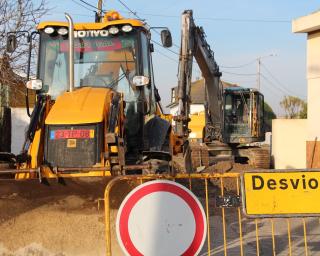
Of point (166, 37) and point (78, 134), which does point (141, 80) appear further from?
point (78, 134)

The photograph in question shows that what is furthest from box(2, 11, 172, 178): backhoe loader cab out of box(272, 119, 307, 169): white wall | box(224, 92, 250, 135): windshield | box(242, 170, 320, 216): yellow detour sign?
box(224, 92, 250, 135): windshield

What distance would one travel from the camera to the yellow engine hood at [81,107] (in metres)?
6.83

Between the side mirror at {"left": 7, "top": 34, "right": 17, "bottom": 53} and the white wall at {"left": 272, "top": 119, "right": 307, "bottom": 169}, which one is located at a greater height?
the side mirror at {"left": 7, "top": 34, "right": 17, "bottom": 53}

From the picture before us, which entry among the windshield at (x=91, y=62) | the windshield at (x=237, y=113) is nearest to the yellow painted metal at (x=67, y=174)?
the windshield at (x=91, y=62)

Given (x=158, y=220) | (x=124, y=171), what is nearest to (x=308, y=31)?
(x=124, y=171)

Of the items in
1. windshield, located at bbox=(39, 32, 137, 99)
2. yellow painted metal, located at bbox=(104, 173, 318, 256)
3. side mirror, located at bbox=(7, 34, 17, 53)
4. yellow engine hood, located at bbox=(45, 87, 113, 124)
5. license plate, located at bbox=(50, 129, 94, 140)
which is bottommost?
yellow painted metal, located at bbox=(104, 173, 318, 256)

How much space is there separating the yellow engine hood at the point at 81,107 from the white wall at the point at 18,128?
483 inches

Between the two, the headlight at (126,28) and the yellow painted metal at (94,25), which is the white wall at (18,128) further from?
the headlight at (126,28)

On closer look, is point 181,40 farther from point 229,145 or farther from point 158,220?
point 158,220

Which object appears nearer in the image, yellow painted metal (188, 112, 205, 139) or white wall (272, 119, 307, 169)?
white wall (272, 119, 307, 169)

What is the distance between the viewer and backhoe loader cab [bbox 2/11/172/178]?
22.4 feet

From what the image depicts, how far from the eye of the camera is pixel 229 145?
23.2 meters

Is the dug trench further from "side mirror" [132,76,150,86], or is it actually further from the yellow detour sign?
"side mirror" [132,76,150,86]

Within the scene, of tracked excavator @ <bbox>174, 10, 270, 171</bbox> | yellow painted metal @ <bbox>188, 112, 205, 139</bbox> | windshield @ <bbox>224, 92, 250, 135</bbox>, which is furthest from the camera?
yellow painted metal @ <bbox>188, 112, 205, 139</bbox>
